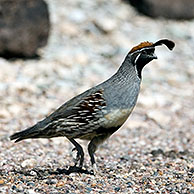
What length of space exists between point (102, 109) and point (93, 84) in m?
5.09

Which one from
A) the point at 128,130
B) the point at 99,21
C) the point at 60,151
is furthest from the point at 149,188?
the point at 99,21

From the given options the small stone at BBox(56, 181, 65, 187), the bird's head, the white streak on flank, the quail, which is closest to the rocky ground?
the small stone at BBox(56, 181, 65, 187)

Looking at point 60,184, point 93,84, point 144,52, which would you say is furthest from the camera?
point 93,84

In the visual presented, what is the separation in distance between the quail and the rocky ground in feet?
1.84

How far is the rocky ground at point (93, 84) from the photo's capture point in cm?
605

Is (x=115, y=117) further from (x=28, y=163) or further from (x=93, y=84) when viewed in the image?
(x=93, y=84)

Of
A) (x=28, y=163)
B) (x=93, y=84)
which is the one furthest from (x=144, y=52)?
(x=93, y=84)

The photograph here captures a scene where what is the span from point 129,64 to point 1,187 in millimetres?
2186

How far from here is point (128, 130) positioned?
29.7ft

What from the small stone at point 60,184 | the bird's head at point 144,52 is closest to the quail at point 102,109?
the bird's head at point 144,52

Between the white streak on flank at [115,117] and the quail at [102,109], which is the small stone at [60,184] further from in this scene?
the white streak on flank at [115,117]

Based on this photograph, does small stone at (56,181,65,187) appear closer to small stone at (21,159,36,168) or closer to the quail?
the quail

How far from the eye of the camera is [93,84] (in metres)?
10.9

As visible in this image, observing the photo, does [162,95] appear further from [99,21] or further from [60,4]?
[60,4]
